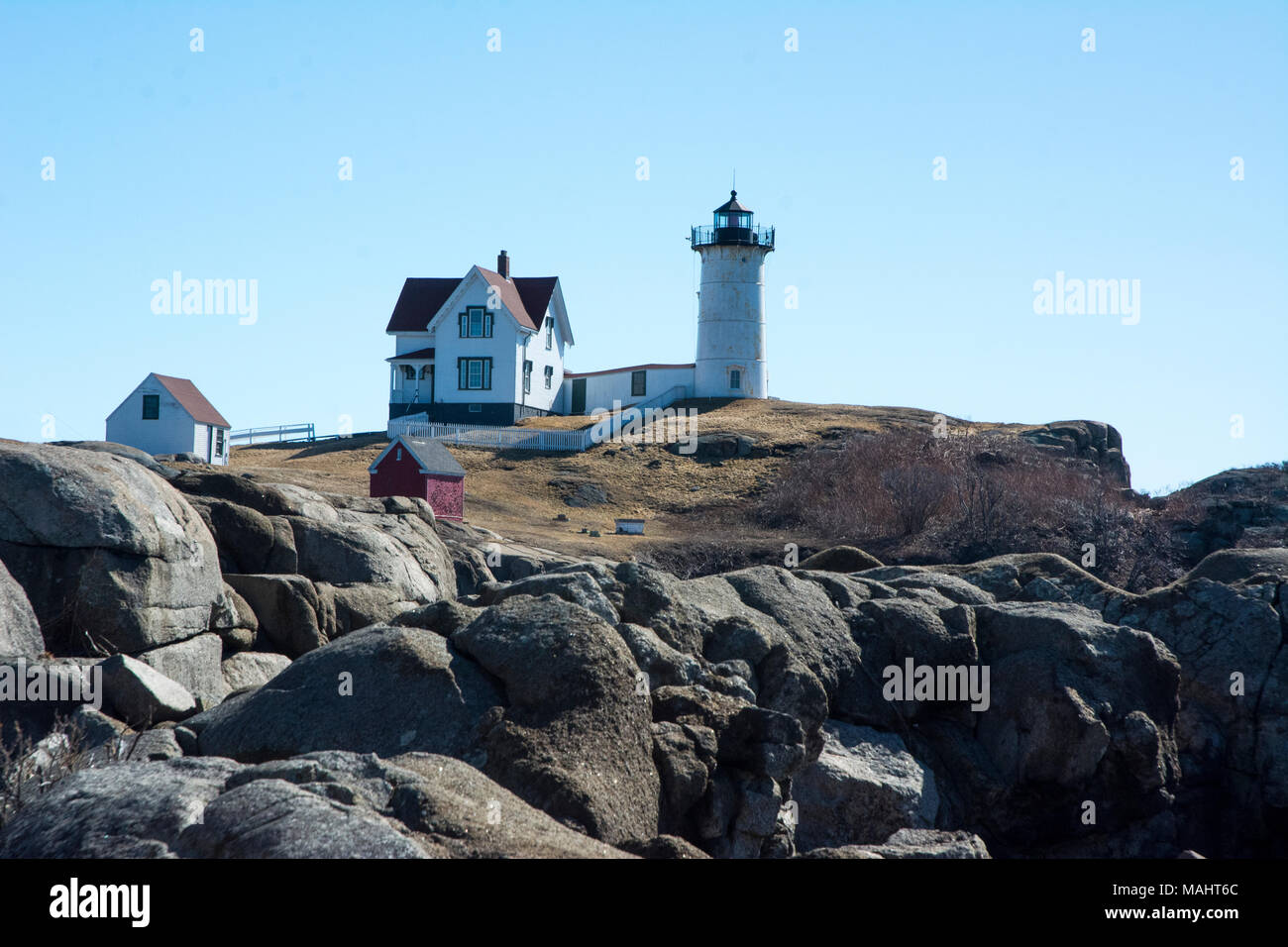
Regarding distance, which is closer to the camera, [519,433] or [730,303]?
[519,433]

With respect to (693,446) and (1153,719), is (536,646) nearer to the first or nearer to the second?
(1153,719)

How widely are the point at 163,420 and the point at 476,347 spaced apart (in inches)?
599

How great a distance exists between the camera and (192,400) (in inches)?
2016

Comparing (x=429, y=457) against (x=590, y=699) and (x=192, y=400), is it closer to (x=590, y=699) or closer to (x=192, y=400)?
(x=192, y=400)

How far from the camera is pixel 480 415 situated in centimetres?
6006

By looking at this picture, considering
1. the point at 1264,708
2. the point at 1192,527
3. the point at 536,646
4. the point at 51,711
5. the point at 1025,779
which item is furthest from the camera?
the point at 1192,527

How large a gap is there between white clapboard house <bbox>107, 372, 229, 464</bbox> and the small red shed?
15.3 meters

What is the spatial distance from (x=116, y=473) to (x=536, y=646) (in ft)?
22.8

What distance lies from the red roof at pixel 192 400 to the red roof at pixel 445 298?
40.6ft

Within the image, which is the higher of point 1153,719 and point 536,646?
point 536,646

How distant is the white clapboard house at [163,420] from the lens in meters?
50.2

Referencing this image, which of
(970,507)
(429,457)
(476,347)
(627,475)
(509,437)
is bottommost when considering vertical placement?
(970,507)

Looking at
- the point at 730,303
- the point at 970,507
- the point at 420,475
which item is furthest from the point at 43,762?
the point at 730,303
